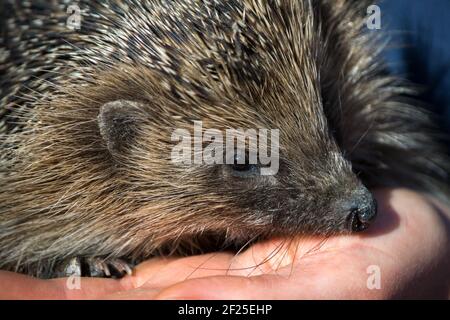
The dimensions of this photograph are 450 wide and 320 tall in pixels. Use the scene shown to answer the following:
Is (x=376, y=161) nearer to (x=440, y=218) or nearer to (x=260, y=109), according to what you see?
(x=440, y=218)

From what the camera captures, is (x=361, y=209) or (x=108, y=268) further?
(x=108, y=268)

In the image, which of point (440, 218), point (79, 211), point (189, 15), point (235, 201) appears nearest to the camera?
point (189, 15)

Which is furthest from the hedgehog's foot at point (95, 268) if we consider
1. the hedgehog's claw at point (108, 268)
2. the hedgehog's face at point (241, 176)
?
the hedgehog's face at point (241, 176)

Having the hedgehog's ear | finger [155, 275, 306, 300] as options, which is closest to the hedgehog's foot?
the hedgehog's ear

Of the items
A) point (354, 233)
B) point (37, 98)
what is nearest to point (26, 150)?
point (37, 98)

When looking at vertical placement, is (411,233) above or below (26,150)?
below

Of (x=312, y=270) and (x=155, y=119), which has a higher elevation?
(x=155, y=119)

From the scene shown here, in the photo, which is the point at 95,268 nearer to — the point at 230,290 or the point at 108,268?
the point at 108,268

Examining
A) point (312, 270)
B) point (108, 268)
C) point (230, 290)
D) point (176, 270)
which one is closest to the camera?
point (230, 290)

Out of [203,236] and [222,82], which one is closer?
[222,82]

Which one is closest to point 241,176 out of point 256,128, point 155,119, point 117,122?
point 256,128
